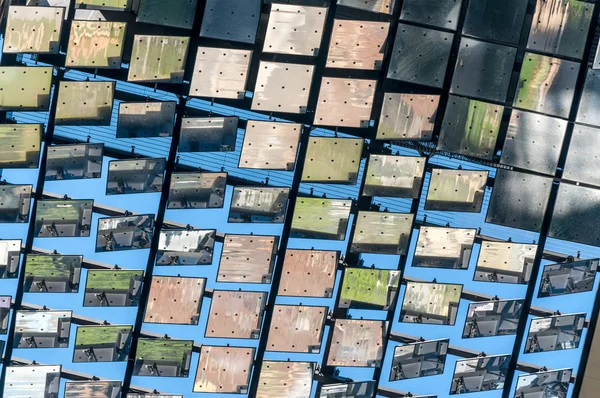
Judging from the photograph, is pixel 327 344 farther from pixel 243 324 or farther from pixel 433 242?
pixel 433 242

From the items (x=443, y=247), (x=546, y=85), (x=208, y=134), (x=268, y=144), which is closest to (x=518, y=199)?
(x=443, y=247)

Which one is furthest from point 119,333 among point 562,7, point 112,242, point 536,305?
point 562,7

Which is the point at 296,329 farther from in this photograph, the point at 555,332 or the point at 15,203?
the point at 15,203

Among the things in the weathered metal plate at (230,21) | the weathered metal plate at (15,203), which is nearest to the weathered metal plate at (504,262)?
the weathered metal plate at (230,21)

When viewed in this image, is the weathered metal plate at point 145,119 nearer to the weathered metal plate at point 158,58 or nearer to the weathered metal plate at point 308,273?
the weathered metal plate at point 158,58

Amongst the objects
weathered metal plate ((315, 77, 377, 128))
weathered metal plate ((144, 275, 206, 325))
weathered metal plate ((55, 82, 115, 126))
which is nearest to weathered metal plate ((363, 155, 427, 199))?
weathered metal plate ((315, 77, 377, 128))
